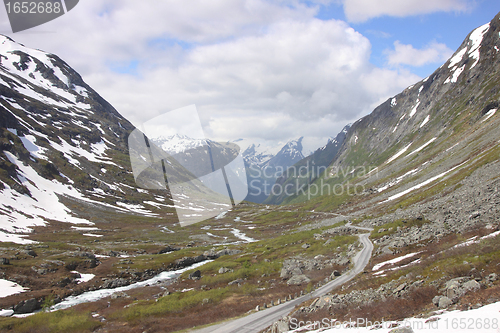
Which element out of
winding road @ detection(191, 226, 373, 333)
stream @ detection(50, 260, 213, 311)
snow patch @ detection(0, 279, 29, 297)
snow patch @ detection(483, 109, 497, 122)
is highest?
snow patch @ detection(483, 109, 497, 122)

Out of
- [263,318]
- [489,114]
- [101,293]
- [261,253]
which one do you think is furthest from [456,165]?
[101,293]

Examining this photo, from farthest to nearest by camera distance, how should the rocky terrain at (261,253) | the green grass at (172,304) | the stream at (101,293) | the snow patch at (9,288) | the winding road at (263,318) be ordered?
the stream at (101,293), the snow patch at (9,288), the green grass at (172,304), the winding road at (263,318), the rocky terrain at (261,253)

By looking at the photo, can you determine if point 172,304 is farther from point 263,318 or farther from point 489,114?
point 489,114

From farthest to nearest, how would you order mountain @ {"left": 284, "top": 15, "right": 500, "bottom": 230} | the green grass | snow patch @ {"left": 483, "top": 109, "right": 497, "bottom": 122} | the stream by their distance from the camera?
1. snow patch @ {"left": 483, "top": 109, "right": 497, "bottom": 122}
2. mountain @ {"left": 284, "top": 15, "right": 500, "bottom": 230}
3. the stream
4. the green grass

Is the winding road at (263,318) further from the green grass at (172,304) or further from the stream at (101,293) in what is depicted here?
the stream at (101,293)

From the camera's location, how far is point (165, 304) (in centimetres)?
4350

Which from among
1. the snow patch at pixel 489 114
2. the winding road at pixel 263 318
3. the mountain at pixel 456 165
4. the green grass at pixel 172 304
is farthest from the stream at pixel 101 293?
the snow patch at pixel 489 114

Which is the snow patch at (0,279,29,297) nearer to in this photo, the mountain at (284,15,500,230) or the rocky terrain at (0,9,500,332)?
the rocky terrain at (0,9,500,332)

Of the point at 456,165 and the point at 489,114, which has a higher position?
the point at 489,114

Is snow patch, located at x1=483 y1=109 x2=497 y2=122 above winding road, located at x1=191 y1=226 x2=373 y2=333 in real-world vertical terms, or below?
above

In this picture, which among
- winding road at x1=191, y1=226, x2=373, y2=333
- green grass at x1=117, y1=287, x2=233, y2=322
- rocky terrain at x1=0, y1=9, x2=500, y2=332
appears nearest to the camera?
rocky terrain at x1=0, y1=9, x2=500, y2=332

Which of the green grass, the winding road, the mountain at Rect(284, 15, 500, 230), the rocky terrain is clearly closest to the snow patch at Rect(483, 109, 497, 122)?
the mountain at Rect(284, 15, 500, 230)

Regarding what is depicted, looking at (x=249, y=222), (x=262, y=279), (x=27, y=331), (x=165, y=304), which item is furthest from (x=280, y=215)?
(x=27, y=331)

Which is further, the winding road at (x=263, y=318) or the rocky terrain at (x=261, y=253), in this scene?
the winding road at (x=263, y=318)
